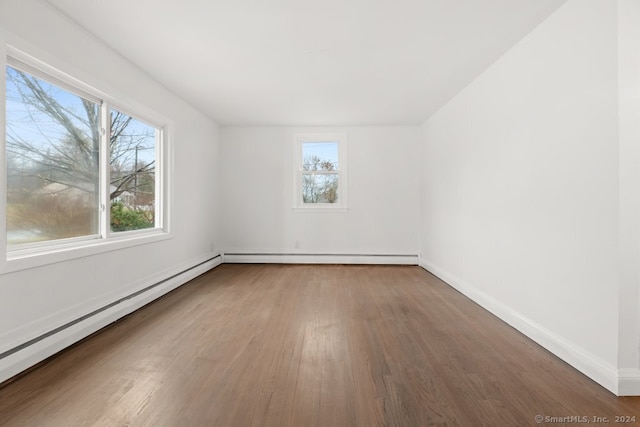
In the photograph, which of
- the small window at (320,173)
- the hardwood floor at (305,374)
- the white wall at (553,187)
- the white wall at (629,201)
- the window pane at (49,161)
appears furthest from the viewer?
the small window at (320,173)

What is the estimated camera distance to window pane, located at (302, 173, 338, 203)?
19.5ft

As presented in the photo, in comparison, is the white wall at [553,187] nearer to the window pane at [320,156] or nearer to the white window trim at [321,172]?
the white window trim at [321,172]

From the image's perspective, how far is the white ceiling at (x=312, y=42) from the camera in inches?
90.6

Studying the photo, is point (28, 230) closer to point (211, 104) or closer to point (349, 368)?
point (349, 368)

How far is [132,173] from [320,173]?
10.7 feet

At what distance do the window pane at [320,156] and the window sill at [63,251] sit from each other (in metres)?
3.25

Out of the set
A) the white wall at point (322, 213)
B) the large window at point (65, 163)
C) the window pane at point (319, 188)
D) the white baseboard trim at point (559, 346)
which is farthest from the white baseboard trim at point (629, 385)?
the window pane at point (319, 188)

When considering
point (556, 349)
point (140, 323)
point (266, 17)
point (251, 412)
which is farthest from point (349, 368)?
point (266, 17)

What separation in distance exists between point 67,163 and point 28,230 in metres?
0.63

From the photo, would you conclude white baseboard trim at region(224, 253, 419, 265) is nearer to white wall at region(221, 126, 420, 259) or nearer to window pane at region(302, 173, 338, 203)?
white wall at region(221, 126, 420, 259)

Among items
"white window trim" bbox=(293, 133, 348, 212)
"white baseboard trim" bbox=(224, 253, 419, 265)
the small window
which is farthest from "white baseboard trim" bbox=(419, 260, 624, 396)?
the small window

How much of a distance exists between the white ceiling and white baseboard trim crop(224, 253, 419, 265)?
9.14ft

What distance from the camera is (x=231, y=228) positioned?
19.4 feet

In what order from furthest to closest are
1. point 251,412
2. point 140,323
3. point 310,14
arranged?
1. point 140,323
2. point 310,14
3. point 251,412
